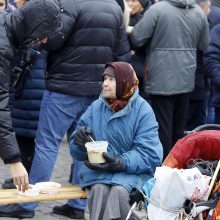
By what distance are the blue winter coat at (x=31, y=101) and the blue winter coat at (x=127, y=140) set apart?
3.31 ft

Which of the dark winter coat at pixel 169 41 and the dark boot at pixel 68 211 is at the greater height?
the dark winter coat at pixel 169 41

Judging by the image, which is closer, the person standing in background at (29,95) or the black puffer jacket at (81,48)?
the black puffer jacket at (81,48)

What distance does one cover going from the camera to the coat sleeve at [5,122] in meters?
4.88

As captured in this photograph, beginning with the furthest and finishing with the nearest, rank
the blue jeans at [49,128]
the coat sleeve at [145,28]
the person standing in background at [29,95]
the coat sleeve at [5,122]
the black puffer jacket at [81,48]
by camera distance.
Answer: the coat sleeve at [145,28] < the person standing in background at [29,95] < the blue jeans at [49,128] < the black puffer jacket at [81,48] < the coat sleeve at [5,122]

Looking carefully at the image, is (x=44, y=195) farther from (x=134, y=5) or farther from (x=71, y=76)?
(x=134, y=5)

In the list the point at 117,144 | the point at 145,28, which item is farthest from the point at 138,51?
the point at 117,144

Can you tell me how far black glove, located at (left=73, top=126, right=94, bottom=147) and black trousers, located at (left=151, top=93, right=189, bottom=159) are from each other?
6.68ft

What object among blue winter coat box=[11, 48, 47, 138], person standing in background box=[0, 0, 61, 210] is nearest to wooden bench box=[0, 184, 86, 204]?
Answer: person standing in background box=[0, 0, 61, 210]

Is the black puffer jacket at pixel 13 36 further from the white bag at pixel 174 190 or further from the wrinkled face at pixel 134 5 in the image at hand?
the wrinkled face at pixel 134 5

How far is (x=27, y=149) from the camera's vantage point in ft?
23.6

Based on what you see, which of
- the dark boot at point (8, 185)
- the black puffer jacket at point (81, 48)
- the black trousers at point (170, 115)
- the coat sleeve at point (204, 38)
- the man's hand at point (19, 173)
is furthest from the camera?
the coat sleeve at point (204, 38)

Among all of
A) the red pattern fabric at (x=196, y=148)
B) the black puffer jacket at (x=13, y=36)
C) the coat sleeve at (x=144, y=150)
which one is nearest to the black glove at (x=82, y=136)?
the coat sleeve at (x=144, y=150)

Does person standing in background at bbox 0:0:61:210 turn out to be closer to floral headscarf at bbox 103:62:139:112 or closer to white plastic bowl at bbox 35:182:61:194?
white plastic bowl at bbox 35:182:61:194

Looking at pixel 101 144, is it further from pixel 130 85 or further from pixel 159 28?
pixel 159 28
